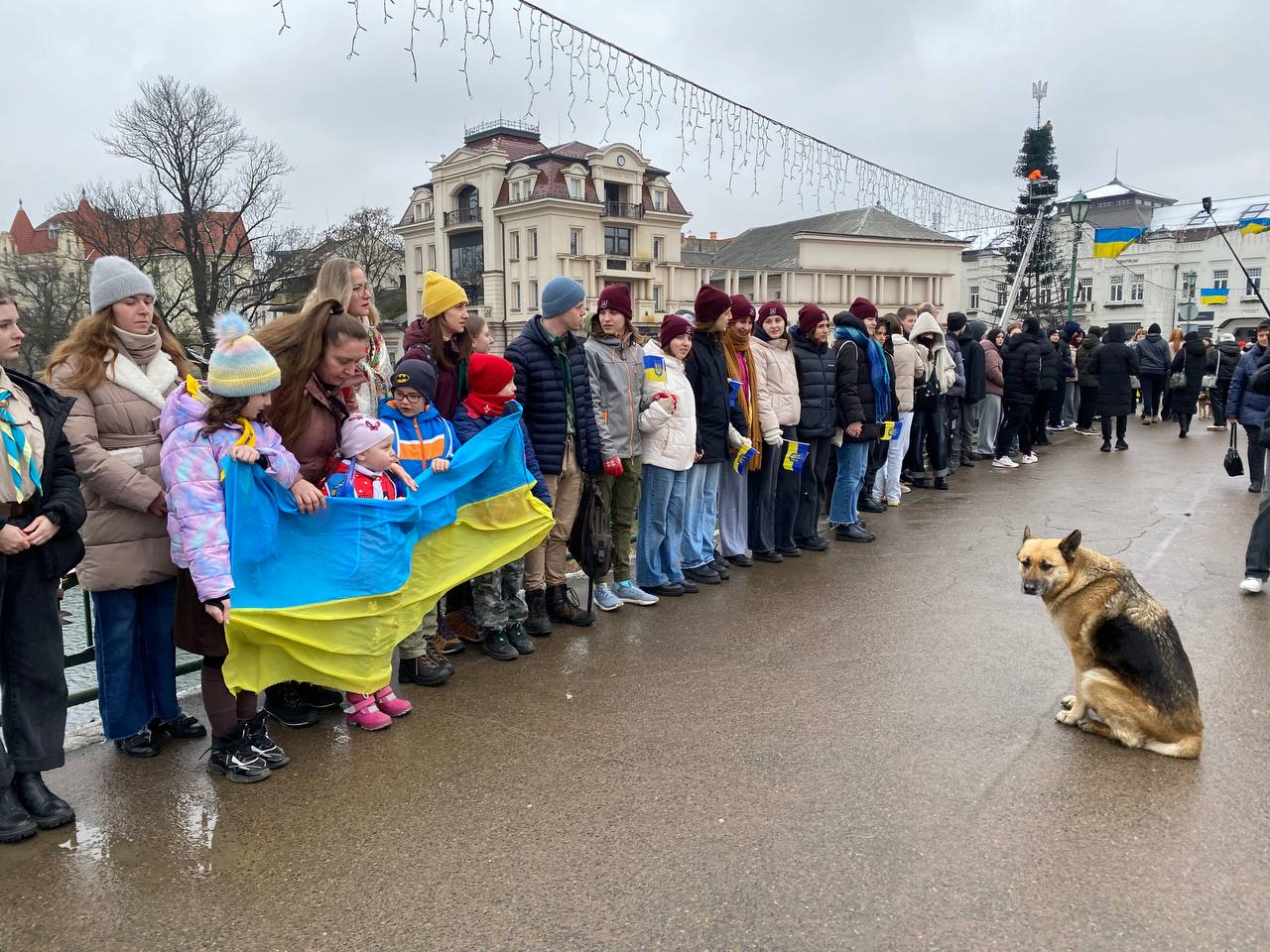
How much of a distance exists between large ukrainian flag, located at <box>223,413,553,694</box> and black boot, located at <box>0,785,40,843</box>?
2.92 feet

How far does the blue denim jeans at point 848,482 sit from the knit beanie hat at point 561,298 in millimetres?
4006

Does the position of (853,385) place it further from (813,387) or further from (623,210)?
(623,210)

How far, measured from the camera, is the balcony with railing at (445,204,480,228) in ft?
224

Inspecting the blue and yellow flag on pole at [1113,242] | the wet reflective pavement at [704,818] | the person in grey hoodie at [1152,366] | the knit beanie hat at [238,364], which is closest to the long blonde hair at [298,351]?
the knit beanie hat at [238,364]

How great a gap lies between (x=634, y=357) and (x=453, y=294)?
1642 millimetres

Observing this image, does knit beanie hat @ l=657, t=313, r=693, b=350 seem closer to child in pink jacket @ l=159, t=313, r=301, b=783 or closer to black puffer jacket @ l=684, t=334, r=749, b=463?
black puffer jacket @ l=684, t=334, r=749, b=463

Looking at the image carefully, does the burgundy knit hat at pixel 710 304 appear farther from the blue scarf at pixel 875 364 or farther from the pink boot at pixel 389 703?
the pink boot at pixel 389 703

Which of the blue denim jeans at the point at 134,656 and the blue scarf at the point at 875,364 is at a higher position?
the blue scarf at the point at 875,364

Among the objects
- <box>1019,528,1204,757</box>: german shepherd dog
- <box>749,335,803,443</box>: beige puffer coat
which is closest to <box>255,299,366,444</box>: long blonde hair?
<box>1019,528,1204,757</box>: german shepherd dog

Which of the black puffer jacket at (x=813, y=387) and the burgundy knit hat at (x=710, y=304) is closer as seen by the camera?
the burgundy knit hat at (x=710, y=304)

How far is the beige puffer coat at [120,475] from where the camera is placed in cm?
407

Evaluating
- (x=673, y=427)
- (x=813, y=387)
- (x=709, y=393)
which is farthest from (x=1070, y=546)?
(x=813, y=387)

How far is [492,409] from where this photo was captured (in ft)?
18.2

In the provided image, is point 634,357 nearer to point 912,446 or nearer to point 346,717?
point 346,717
